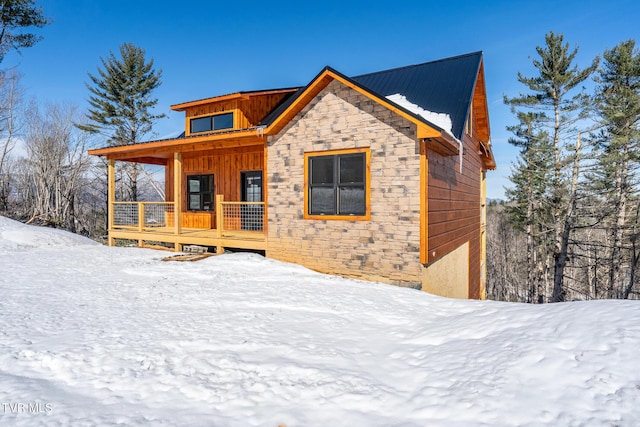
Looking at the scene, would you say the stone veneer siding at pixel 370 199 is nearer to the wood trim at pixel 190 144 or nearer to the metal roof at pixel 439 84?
the wood trim at pixel 190 144

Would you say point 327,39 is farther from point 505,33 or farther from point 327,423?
point 327,423

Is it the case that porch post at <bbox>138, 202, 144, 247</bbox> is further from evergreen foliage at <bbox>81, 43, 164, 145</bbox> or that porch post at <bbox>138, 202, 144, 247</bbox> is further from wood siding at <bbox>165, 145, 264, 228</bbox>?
evergreen foliage at <bbox>81, 43, 164, 145</bbox>

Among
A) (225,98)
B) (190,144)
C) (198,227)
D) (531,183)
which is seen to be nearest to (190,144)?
(190,144)

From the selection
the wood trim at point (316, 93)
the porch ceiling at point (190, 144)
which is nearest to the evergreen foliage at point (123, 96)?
the porch ceiling at point (190, 144)

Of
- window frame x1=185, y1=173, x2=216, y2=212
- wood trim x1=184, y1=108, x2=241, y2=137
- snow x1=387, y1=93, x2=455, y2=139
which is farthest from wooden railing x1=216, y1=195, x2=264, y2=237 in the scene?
snow x1=387, y1=93, x2=455, y2=139

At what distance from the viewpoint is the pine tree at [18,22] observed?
17922 millimetres

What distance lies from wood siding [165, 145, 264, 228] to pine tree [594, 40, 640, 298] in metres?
17.0

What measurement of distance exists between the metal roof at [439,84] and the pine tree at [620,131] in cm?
1175

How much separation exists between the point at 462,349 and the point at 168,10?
2542cm

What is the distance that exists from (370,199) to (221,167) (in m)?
7.08

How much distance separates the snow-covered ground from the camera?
2.37 meters

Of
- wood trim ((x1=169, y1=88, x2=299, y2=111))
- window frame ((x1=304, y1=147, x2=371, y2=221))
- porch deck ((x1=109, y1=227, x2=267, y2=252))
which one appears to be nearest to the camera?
window frame ((x1=304, y1=147, x2=371, y2=221))

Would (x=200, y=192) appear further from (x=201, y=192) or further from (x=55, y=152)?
(x=55, y=152)

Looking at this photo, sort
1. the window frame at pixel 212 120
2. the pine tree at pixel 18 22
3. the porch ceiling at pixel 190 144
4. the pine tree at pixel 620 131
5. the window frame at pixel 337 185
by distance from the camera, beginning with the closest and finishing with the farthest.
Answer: the window frame at pixel 337 185 → the porch ceiling at pixel 190 144 → the window frame at pixel 212 120 → the pine tree at pixel 620 131 → the pine tree at pixel 18 22
